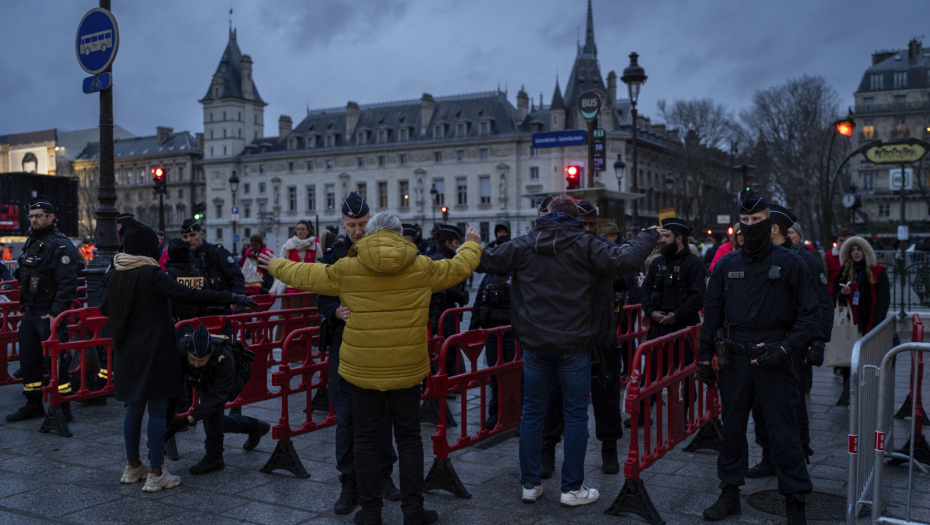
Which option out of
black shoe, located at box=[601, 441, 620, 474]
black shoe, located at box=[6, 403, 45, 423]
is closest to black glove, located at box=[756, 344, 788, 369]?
black shoe, located at box=[601, 441, 620, 474]

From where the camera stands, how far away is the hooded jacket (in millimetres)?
4438

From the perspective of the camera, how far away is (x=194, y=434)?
7.07m

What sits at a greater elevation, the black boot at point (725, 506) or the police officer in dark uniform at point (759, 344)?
the police officer in dark uniform at point (759, 344)

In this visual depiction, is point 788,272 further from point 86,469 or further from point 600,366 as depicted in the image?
point 86,469

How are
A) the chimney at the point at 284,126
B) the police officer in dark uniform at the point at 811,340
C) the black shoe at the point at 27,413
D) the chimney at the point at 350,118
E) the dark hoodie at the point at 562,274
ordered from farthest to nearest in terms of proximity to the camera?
the chimney at the point at 284,126
the chimney at the point at 350,118
the black shoe at the point at 27,413
the police officer in dark uniform at the point at 811,340
the dark hoodie at the point at 562,274

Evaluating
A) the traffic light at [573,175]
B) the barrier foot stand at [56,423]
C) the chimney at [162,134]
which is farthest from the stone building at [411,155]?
Answer: the barrier foot stand at [56,423]

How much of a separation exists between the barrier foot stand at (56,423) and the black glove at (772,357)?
19.4ft

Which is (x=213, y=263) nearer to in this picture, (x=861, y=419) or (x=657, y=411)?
(x=657, y=411)

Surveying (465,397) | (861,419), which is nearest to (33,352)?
(465,397)

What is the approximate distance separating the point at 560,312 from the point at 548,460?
1.48m

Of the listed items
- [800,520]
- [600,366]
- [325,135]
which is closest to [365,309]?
[600,366]

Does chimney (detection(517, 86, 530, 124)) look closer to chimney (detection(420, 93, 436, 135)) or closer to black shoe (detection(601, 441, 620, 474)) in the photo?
chimney (detection(420, 93, 436, 135))

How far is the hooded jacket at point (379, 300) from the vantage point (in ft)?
14.6

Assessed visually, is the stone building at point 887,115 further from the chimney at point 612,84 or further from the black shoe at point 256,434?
the black shoe at point 256,434
